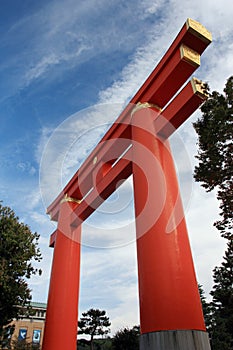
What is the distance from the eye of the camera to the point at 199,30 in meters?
5.73

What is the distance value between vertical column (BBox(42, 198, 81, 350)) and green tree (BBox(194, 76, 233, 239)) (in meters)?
4.65

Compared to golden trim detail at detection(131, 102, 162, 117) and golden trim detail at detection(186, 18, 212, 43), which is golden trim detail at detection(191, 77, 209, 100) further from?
golden trim detail at detection(131, 102, 162, 117)

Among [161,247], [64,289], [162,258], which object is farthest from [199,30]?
[64,289]

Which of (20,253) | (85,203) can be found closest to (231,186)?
(85,203)

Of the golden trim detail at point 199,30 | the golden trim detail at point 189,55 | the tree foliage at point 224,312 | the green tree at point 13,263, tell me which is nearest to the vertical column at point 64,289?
the green tree at point 13,263

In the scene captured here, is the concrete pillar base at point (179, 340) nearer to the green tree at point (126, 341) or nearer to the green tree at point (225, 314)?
the green tree at point (126, 341)

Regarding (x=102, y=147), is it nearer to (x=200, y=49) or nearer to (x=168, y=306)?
(x=200, y=49)

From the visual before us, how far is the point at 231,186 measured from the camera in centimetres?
661

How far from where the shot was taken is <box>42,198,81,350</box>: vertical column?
792 cm

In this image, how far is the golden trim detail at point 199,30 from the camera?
566cm

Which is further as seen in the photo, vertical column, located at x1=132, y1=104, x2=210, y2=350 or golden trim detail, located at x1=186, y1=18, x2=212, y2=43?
golden trim detail, located at x1=186, y1=18, x2=212, y2=43

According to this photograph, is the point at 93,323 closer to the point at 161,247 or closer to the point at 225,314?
the point at 225,314

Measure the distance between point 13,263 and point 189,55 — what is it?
10.0m

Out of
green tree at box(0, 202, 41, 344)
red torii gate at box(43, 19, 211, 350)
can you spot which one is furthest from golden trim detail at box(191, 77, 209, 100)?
green tree at box(0, 202, 41, 344)
